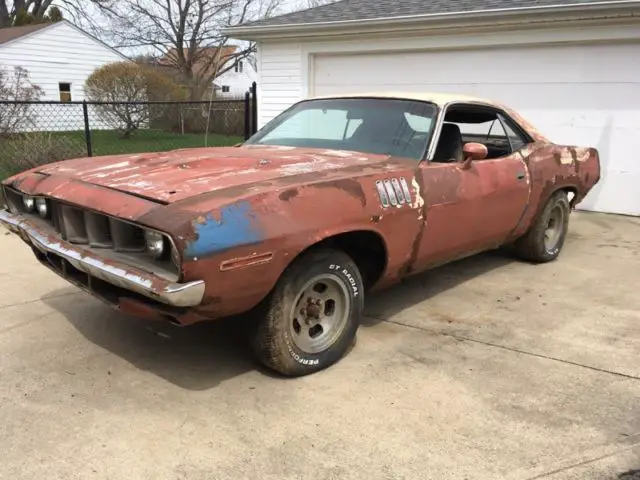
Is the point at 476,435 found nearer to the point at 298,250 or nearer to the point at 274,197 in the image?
the point at 298,250

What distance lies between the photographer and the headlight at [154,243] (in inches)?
110

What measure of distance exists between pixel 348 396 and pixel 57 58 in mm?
26585

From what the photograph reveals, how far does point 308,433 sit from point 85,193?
5.62ft

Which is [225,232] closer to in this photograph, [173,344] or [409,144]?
[173,344]

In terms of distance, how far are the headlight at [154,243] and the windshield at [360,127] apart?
1.79 metres

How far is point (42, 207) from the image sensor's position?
3650 millimetres

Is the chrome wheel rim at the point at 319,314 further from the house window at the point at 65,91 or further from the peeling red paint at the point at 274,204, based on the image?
the house window at the point at 65,91

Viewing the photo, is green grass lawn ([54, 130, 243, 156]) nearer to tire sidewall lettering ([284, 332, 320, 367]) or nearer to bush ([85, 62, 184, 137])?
bush ([85, 62, 184, 137])

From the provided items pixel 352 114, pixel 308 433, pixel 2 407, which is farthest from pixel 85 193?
pixel 352 114

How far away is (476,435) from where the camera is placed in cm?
282

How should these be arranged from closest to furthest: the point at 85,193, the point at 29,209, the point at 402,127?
1. the point at 85,193
2. the point at 29,209
3. the point at 402,127

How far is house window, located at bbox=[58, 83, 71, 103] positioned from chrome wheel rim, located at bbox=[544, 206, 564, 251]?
80.6 feet

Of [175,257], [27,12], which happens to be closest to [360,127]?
[175,257]

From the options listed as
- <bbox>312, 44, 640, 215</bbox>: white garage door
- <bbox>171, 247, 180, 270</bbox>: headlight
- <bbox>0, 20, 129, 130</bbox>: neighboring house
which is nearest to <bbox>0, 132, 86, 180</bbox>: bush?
<bbox>312, 44, 640, 215</bbox>: white garage door
